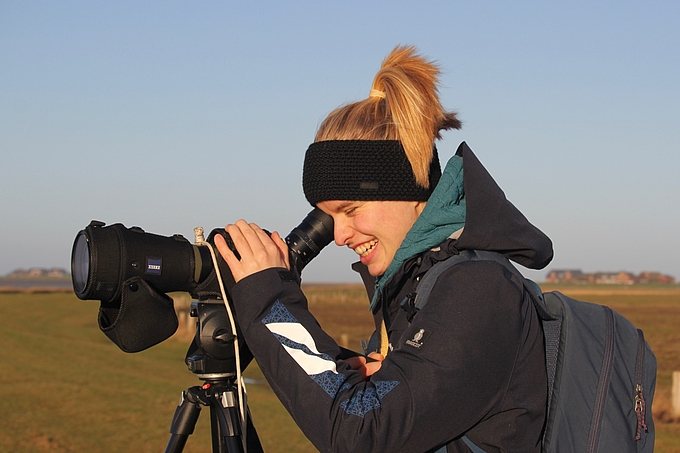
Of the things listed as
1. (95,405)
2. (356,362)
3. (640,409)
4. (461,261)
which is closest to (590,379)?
(640,409)

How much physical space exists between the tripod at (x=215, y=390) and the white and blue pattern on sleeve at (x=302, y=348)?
1.46 feet

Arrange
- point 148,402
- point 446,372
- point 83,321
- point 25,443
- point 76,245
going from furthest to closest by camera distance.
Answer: point 83,321
point 148,402
point 25,443
point 76,245
point 446,372

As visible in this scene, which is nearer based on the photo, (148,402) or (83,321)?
(148,402)

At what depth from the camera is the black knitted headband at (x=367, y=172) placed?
1989 mm

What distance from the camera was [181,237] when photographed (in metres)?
2.21

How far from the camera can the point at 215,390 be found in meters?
2.24

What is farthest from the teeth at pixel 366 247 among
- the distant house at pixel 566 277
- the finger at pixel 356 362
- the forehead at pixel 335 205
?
the distant house at pixel 566 277

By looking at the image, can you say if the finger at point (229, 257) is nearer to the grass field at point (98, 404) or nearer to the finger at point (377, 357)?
the finger at point (377, 357)

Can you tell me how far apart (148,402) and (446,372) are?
7.40 meters

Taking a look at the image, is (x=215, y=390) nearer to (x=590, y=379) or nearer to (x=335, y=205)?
(x=335, y=205)

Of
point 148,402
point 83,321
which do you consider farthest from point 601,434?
point 83,321

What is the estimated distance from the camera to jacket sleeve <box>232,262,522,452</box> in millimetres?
1545

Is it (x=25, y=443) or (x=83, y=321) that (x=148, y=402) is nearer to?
(x=25, y=443)

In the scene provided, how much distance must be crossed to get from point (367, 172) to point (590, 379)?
30.1 inches
